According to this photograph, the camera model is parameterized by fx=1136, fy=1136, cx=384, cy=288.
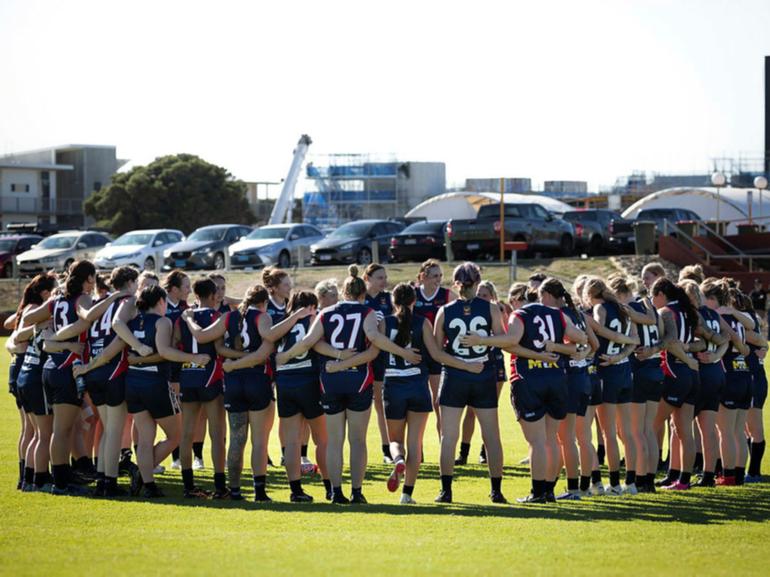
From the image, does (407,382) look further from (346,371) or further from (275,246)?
(275,246)

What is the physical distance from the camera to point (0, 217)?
284ft

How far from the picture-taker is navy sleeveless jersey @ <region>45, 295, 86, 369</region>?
10.7m

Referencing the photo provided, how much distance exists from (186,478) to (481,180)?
270ft

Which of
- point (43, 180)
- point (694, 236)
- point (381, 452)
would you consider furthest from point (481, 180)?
point (381, 452)

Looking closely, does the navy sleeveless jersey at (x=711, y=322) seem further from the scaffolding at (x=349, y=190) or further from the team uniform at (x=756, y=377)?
the scaffolding at (x=349, y=190)

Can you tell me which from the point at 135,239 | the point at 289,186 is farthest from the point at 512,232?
the point at 289,186

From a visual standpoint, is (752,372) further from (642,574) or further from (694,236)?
(694,236)

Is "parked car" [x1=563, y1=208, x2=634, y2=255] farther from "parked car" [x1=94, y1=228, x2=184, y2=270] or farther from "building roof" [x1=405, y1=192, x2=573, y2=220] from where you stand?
"building roof" [x1=405, y1=192, x2=573, y2=220]

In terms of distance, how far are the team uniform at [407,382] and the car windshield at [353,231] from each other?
29023mm

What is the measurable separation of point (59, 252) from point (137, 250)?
3.88 meters

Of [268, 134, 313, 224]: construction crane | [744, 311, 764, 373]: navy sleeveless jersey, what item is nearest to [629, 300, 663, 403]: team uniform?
[744, 311, 764, 373]: navy sleeveless jersey

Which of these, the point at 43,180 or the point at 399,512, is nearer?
the point at 399,512

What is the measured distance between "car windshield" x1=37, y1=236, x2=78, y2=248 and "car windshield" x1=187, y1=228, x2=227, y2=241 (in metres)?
5.01

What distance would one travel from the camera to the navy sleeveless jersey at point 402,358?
401 inches
